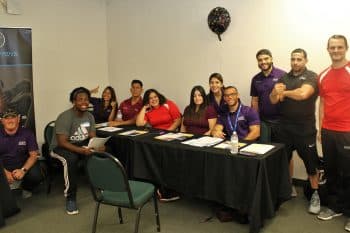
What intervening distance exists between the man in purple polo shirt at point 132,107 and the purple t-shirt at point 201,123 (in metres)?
0.86

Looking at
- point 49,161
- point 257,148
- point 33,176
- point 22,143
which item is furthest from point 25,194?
point 257,148

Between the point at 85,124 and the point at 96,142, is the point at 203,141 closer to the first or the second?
the point at 96,142

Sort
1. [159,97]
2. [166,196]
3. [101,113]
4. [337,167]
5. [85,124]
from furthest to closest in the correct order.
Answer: [101,113], [159,97], [85,124], [166,196], [337,167]

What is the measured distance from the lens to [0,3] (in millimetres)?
4105

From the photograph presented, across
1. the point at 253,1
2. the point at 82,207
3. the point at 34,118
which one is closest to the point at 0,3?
the point at 34,118

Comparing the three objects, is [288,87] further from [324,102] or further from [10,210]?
[10,210]

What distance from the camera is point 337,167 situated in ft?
9.59

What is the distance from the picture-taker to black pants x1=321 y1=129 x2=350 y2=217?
9.07 ft

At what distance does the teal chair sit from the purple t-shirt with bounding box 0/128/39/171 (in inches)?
48.4

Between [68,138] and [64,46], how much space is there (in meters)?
1.88

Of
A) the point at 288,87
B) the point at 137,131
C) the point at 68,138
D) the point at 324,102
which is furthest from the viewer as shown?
the point at 137,131

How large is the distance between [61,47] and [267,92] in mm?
2923

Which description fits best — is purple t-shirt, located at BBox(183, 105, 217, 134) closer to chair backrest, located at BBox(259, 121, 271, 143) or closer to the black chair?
chair backrest, located at BBox(259, 121, 271, 143)

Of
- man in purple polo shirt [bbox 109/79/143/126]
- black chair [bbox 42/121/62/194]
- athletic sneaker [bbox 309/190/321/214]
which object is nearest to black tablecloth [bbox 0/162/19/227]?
black chair [bbox 42/121/62/194]
